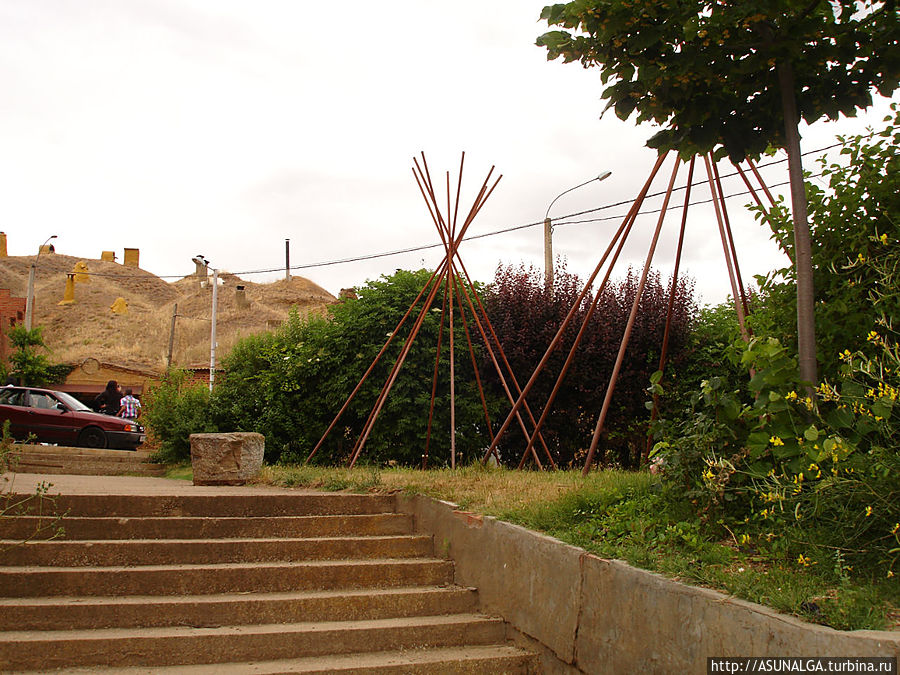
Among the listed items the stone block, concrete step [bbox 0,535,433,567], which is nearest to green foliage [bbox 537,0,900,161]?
concrete step [bbox 0,535,433,567]

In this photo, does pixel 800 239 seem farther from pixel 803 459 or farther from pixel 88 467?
pixel 88 467

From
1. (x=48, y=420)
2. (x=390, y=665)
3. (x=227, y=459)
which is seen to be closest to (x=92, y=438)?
(x=48, y=420)

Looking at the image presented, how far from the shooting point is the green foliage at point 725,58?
3.89 meters

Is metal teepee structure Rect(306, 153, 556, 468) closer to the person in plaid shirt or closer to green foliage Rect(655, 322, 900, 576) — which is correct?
green foliage Rect(655, 322, 900, 576)

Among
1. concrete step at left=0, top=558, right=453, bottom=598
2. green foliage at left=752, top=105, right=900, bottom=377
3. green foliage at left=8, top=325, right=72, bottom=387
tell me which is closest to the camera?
green foliage at left=752, top=105, right=900, bottom=377

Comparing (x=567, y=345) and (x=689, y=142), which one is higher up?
(x=689, y=142)

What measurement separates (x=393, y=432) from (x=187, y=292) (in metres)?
61.6

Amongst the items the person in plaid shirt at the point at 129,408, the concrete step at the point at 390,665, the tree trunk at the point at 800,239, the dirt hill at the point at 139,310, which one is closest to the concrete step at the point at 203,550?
the concrete step at the point at 390,665

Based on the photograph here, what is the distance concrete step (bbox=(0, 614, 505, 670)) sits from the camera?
13.4 ft

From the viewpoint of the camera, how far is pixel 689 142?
Answer: 14.5ft

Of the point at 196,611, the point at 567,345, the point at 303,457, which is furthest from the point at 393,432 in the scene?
the point at 196,611

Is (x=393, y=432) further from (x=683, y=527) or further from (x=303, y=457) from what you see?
(x=683, y=527)

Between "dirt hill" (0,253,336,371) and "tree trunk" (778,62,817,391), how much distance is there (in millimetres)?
35917

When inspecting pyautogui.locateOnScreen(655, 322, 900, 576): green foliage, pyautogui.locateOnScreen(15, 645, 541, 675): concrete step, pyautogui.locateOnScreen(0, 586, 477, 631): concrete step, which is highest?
pyautogui.locateOnScreen(655, 322, 900, 576): green foliage
